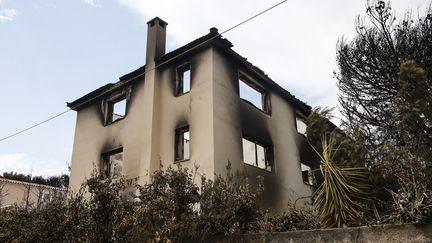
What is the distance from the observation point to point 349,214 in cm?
676

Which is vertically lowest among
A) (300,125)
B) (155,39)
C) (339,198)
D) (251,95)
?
(339,198)

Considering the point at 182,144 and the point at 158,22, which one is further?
the point at 158,22

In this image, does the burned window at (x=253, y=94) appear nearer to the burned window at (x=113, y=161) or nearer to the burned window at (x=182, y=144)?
the burned window at (x=182, y=144)

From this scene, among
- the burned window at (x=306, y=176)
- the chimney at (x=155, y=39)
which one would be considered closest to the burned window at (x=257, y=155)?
the burned window at (x=306, y=176)

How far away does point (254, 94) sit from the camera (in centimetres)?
1641

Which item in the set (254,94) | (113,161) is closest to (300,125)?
(254,94)

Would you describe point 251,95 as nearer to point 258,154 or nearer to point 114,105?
point 258,154

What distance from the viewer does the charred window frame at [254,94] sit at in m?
15.5

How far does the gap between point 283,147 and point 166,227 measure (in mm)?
9879

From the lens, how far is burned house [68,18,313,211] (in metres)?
13.5

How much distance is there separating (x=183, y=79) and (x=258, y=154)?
171 inches

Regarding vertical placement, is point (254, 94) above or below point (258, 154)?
above

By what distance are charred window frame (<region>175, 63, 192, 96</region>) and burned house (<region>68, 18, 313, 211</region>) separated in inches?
1.6

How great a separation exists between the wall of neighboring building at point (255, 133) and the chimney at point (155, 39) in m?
3.08
